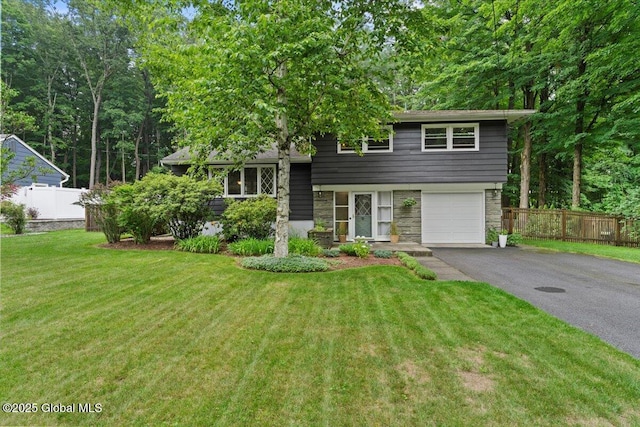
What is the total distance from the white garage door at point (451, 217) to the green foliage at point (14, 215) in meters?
15.3

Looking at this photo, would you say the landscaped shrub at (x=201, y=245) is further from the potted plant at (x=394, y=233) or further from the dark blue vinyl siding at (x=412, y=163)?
the potted plant at (x=394, y=233)

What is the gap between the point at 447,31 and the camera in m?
7.32

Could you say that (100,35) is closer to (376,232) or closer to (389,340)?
(376,232)

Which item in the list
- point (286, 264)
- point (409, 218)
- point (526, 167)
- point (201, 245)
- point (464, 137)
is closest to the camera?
point (286, 264)

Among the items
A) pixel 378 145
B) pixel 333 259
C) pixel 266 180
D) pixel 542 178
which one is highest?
pixel 378 145

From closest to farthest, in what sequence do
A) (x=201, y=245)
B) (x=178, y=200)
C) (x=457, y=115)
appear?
(x=201, y=245)
(x=178, y=200)
(x=457, y=115)

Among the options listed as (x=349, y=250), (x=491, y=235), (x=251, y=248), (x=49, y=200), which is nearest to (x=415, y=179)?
(x=491, y=235)

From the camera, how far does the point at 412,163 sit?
438 inches

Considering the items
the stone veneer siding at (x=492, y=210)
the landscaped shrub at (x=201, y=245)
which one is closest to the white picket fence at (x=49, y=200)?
the landscaped shrub at (x=201, y=245)

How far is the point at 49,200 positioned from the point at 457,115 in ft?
59.7

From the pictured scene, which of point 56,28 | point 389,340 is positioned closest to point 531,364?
point 389,340

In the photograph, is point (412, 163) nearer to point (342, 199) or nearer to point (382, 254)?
point (342, 199)

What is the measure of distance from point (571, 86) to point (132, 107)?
3125 cm

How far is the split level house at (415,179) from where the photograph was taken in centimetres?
1083
